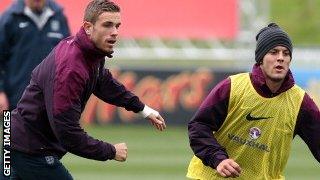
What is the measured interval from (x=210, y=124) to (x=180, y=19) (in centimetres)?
1744

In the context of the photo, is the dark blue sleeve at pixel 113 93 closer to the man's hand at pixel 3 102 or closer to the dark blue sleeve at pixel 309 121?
the dark blue sleeve at pixel 309 121

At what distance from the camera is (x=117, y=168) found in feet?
51.2

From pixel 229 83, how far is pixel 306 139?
2.50ft

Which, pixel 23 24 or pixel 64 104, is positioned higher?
pixel 23 24

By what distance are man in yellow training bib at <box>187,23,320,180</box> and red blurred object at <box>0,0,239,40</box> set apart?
16849mm

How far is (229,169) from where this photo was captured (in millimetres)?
8086

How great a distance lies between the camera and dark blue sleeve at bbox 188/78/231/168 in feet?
27.3

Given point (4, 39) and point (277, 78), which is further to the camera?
point (4, 39)

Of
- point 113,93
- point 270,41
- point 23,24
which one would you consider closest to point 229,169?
point 270,41

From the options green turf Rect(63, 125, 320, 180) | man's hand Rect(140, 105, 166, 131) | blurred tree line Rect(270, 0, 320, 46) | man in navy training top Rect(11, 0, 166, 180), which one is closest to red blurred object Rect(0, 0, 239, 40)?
blurred tree line Rect(270, 0, 320, 46)

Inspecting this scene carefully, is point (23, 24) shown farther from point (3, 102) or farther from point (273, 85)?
point (273, 85)

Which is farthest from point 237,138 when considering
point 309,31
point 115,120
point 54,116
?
point 309,31

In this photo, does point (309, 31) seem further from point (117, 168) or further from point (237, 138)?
point (237, 138)

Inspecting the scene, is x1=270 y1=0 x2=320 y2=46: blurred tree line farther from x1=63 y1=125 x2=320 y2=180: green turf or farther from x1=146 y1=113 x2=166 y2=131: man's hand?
x1=146 y1=113 x2=166 y2=131: man's hand
